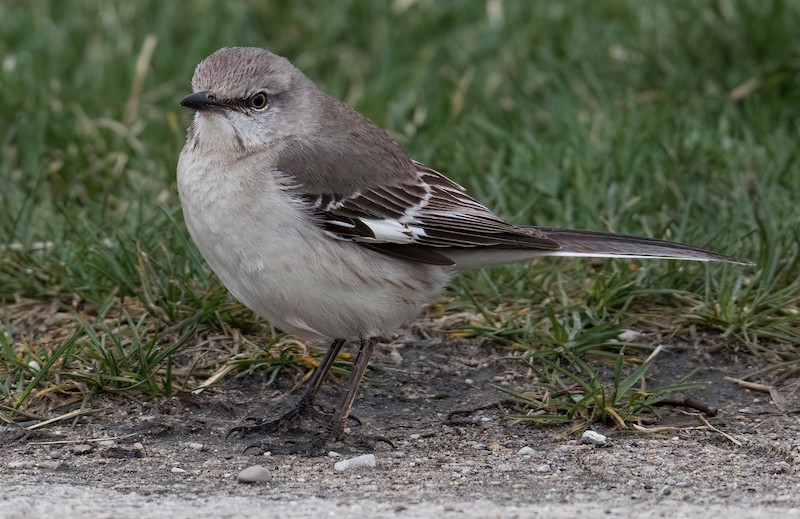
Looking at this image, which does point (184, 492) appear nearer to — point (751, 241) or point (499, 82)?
point (751, 241)

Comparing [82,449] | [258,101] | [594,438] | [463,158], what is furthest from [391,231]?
[463,158]

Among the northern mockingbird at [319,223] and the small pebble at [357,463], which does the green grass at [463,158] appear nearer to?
the northern mockingbird at [319,223]

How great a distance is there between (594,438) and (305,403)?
1.31 metres

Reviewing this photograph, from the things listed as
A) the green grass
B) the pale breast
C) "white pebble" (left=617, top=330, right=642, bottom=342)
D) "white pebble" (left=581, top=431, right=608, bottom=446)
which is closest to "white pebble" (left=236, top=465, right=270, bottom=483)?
the pale breast

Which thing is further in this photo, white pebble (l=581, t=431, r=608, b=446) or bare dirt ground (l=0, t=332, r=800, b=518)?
white pebble (l=581, t=431, r=608, b=446)

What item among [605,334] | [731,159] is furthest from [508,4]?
[605,334]

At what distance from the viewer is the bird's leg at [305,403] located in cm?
570

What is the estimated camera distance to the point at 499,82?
362 inches

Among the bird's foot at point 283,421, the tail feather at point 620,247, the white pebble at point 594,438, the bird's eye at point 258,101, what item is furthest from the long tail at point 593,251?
the bird's eye at point 258,101

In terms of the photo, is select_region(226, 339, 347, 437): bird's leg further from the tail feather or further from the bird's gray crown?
the bird's gray crown

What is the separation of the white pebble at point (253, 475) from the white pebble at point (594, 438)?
1370mm

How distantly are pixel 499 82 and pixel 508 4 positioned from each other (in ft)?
4.22

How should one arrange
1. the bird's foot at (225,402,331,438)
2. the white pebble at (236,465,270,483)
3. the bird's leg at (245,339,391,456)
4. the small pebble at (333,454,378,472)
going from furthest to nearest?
1. the bird's foot at (225,402,331,438)
2. the bird's leg at (245,339,391,456)
3. the small pebble at (333,454,378,472)
4. the white pebble at (236,465,270,483)

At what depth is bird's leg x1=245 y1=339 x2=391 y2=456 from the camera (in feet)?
18.2
